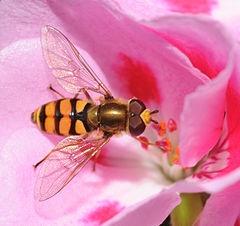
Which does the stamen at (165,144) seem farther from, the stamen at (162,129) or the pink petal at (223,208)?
the pink petal at (223,208)

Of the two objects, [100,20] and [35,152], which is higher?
[100,20]

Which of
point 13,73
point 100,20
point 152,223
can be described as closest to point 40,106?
point 13,73

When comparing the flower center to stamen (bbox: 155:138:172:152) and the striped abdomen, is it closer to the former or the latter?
stamen (bbox: 155:138:172:152)

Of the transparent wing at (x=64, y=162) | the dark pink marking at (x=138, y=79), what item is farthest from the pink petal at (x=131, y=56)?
the transparent wing at (x=64, y=162)

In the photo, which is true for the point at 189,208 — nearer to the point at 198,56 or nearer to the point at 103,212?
the point at 103,212

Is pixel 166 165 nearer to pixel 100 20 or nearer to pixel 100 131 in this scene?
pixel 100 131

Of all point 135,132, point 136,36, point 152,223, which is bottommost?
point 152,223

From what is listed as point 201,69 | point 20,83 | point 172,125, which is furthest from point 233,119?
point 20,83
